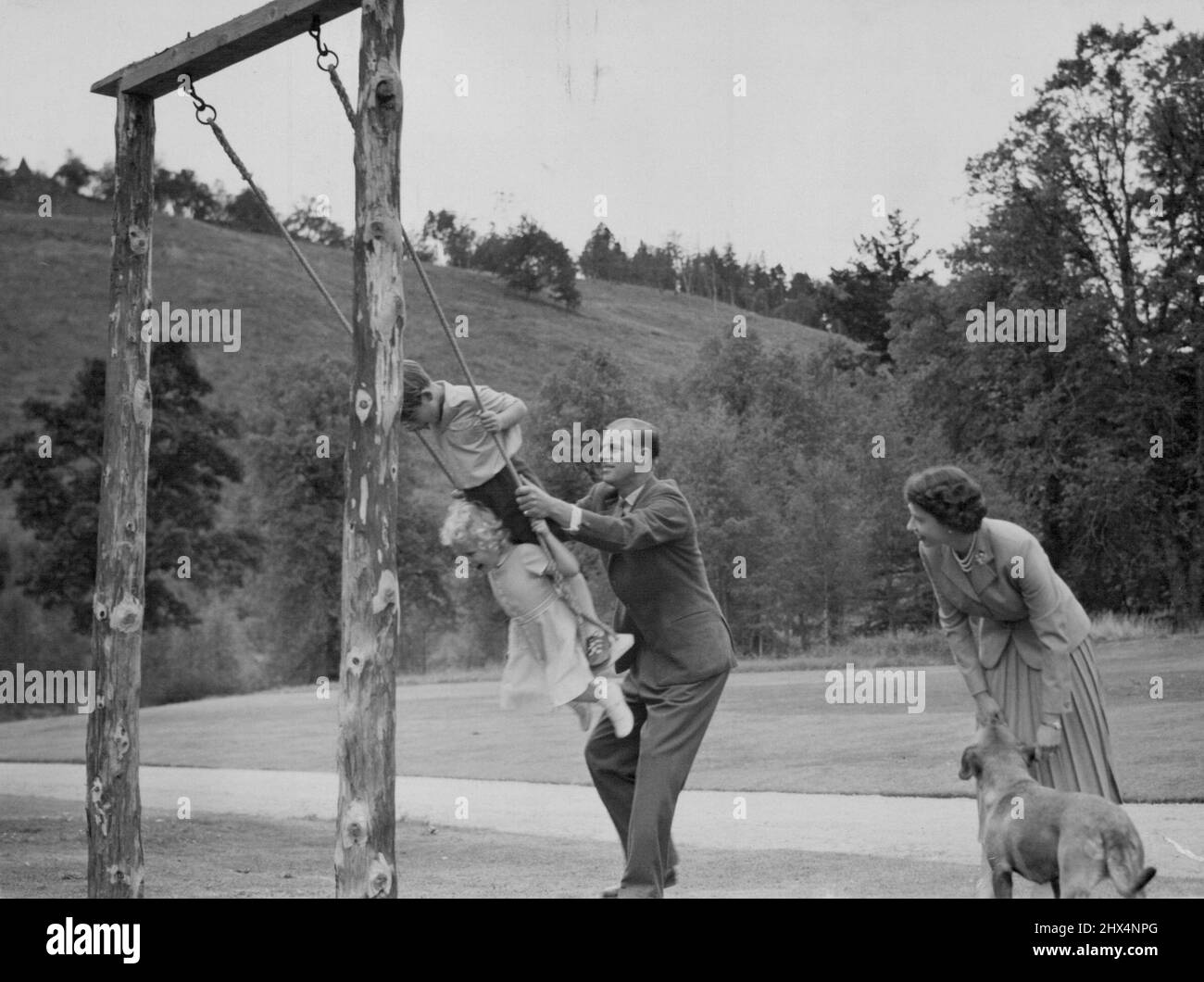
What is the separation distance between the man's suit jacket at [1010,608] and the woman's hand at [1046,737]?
0.07 metres

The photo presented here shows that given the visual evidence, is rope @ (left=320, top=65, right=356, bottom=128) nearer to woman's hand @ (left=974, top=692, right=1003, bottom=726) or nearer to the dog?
woman's hand @ (left=974, top=692, right=1003, bottom=726)

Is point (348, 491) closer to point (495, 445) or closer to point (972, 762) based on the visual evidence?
point (495, 445)

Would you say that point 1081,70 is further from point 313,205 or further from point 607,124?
point 313,205

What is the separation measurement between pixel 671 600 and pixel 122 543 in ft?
8.88

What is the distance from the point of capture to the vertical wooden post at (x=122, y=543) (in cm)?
629

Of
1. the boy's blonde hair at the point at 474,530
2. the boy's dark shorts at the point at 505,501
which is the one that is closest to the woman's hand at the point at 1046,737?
the boy's dark shorts at the point at 505,501

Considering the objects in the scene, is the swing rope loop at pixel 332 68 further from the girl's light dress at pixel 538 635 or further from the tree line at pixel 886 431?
the tree line at pixel 886 431

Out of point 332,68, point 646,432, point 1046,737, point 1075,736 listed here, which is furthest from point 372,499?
point 1075,736

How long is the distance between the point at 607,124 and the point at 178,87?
21.3 meters

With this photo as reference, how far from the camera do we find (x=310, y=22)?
5910 mm

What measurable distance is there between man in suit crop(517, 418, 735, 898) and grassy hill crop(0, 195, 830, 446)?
102ft

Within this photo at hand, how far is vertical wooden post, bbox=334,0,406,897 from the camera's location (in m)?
4.93

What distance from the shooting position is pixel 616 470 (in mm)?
5406

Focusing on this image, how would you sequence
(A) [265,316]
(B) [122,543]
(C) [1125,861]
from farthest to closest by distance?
1. (A) [265,316]
2. (B) [122,543]
3. (C) [1125,861]
